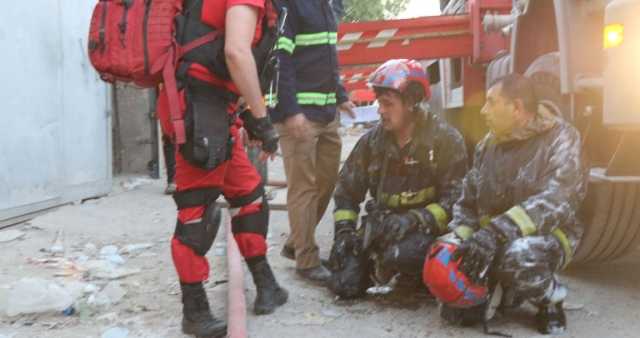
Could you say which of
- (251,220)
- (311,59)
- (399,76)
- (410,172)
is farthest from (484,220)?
(311,59)

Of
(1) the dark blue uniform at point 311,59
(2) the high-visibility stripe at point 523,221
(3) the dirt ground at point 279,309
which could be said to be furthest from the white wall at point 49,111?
(2) the high-visibility stripe at point 523,221

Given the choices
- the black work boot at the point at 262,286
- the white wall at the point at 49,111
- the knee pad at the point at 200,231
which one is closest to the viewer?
the knee pad at the point at 200,231

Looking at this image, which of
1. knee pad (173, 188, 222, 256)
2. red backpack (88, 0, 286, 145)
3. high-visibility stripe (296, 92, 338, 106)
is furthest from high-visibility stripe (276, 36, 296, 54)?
knee pad (173, 188, 222, 256)

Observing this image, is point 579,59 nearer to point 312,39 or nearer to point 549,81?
point 549,81

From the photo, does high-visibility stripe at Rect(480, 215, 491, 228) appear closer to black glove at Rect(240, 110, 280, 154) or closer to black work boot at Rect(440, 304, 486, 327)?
black work boot at Rect(440, 304, 486, 327)

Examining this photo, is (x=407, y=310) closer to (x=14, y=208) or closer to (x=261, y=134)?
(x=261, y=134)

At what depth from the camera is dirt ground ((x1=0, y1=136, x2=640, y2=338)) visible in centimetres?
319

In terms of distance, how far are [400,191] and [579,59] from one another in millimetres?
1028

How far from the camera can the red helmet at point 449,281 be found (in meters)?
2.95

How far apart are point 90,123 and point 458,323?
5319mm

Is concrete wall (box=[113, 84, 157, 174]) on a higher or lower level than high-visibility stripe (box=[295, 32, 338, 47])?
lower

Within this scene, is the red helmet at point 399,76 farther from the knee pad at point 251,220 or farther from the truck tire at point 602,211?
the knee pad at point 251,220

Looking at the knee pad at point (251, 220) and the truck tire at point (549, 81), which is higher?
the truck tire at point (549, 81)

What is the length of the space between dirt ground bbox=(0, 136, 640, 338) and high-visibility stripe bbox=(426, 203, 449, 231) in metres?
0.39
